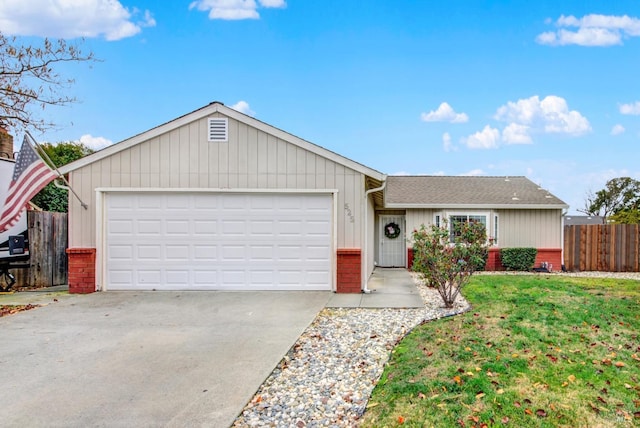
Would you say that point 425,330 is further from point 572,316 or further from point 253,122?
point 253,122

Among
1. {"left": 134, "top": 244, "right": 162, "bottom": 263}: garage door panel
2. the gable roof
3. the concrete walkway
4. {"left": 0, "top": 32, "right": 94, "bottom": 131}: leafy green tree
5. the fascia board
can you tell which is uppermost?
{"left": 0, "top": 32, "right": 94, "bottom": 131}: leafy green tree

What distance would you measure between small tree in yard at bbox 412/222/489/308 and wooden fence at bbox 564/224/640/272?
971 centimetres

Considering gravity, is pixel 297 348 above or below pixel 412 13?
below

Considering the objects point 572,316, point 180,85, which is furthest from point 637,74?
point 180,85

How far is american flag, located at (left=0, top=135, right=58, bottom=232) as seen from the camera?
863 centimetres

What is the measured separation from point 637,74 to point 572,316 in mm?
11500

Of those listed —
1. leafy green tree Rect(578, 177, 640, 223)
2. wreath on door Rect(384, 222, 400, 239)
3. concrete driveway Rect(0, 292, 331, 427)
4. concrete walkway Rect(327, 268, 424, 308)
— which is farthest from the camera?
leafy green tree Rect(578, 177, 640, 223)

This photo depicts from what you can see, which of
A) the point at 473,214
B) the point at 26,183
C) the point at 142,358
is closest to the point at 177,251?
the point at 26,183

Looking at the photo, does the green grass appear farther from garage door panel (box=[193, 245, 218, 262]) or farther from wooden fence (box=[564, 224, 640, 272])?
wooden fence (box=[564, 224, 640, 272])

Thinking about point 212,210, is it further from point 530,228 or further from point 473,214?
point 530,228

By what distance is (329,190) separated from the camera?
965 centimetres

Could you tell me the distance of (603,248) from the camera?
1570cm

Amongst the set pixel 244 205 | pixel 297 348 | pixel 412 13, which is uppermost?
pixel 412 13

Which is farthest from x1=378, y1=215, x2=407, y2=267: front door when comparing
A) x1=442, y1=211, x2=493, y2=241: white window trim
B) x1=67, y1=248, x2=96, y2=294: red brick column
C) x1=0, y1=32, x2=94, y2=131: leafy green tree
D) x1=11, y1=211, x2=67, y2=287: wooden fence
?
x1=0, y1=32, x2=94, y2=131: leafy green tree
